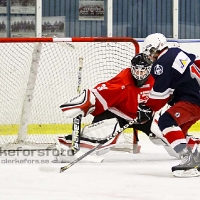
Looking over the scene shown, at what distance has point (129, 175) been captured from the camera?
4.16 metres

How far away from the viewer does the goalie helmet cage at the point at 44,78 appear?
18.5 feet

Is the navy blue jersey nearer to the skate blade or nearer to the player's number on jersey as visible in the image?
the player's number on jersey

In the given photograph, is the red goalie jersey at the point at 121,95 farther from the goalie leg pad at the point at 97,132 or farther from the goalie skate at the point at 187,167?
the goalie skate at the point at 187,167

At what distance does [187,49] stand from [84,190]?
347 cm

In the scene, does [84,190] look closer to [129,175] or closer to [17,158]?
[129,175]

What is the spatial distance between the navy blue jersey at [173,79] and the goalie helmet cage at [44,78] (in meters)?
1.39

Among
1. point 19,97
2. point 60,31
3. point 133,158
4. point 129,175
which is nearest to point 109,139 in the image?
point 133,158

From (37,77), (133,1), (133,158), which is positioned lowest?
(133,158)

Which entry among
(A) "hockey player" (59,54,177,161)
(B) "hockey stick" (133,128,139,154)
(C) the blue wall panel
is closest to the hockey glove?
(A) "hockey player" (59,54,177,161)

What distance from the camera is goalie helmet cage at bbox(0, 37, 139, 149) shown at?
18.5 feet

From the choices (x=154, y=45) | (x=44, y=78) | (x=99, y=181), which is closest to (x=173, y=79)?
(x=154, y=45)

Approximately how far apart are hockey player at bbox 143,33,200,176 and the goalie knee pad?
844 millimetres

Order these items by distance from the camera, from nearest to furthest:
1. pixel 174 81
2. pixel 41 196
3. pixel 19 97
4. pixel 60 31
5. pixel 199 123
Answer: pixel 41 196 < pixel 174 81 < pixel 19 97 < pixel 199 123 < pixel 60 31

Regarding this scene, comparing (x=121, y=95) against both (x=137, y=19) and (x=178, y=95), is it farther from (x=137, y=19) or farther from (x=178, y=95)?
(x=137, y=19)
